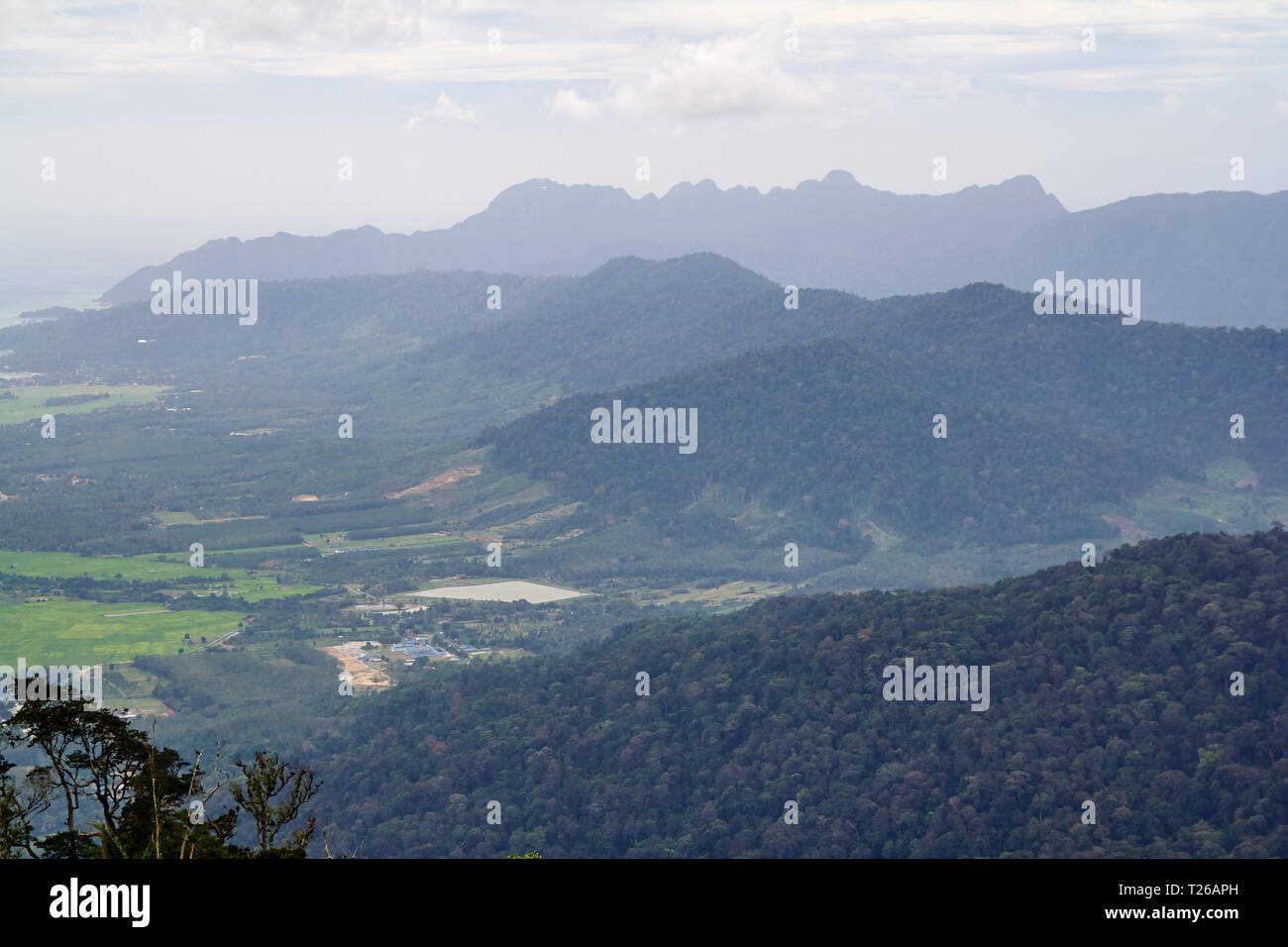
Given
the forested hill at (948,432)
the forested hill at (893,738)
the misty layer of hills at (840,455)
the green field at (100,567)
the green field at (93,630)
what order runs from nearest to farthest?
the forested hill at (893,738), the green field at (93,630), the green field at (100,567), the misty layer of hills at (840,455), the forested hill at (948,432)

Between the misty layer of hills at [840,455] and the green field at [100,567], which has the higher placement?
the misty layer of hills at [840,455]

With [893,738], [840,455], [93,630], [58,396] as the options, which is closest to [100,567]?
[93,630]

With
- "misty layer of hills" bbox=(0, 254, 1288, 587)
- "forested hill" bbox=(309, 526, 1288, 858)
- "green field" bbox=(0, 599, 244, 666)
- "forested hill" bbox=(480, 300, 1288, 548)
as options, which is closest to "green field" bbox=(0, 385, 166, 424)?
"misty layer of hills" bbox=(0, 254, 1288, 587)

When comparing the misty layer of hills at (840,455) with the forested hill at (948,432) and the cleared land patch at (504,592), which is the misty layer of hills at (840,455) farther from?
the cleared land patch at (504,592)

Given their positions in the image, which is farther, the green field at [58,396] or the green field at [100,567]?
the green field at [58,396]

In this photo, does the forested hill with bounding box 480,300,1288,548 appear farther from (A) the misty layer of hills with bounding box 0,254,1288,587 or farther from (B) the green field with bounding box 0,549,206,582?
(B) the green field with bounding box 0,549,206,582

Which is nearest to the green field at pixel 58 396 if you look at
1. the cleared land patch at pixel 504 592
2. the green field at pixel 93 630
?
the green field at pixel 93 630
